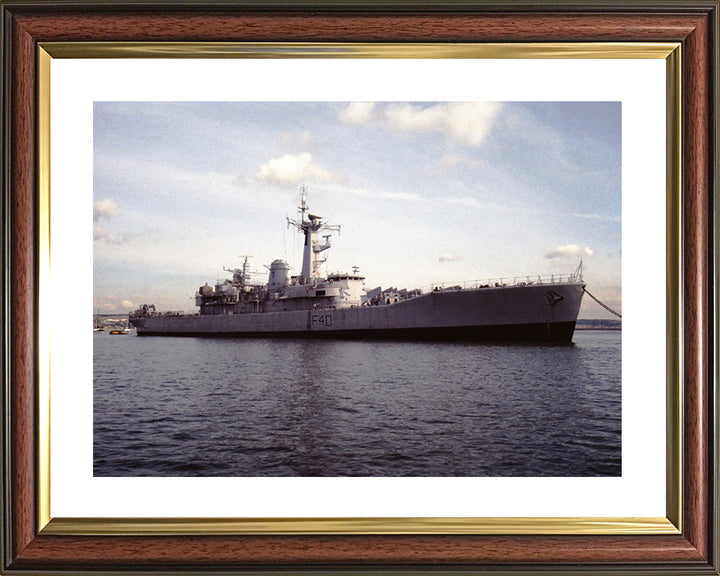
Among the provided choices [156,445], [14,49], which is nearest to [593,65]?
[14,49]

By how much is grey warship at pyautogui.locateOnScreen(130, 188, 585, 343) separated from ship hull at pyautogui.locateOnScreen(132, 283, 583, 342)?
0.06 ft

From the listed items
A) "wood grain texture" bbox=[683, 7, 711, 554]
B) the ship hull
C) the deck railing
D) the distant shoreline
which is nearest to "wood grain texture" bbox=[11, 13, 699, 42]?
"wood grain texture" bbox=[683, 7, 711, 554]

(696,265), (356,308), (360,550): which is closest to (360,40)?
(696,265)

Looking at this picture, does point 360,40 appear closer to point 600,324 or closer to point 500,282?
point 600,324

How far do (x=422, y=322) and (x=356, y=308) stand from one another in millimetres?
2759

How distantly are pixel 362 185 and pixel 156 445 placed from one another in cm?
154

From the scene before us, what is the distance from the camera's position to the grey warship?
296cm

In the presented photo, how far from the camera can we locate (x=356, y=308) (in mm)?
5098

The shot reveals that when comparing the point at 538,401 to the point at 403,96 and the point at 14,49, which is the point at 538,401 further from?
the point at 14,49

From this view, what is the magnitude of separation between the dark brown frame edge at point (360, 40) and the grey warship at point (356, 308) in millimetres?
818

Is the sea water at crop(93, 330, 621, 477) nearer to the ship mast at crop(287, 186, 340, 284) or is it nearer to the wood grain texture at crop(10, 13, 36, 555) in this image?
the wood grain texture at crop(10, 13, 36, 555)

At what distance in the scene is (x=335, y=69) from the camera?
4.88 ft

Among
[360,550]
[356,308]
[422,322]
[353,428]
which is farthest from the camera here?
[422,322]

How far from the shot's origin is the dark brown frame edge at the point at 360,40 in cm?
140
